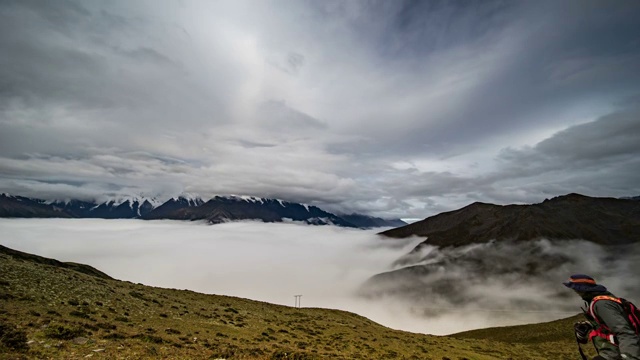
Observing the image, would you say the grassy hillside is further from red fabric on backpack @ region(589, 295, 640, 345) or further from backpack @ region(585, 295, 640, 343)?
backpack @ region(585, 295, 640, 343)

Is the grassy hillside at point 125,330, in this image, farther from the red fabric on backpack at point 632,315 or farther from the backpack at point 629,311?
the red fabric on backpack at point 632,315

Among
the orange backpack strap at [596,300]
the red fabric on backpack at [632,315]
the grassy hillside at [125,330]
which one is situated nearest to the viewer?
the red fabric on backpack at [632,315]

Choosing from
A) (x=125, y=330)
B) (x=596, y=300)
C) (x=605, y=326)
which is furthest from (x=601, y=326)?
(x=125, y=330)

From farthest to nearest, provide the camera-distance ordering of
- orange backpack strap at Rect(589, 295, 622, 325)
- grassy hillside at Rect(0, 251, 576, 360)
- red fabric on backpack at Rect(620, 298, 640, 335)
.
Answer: grassy hillside at Rect(0, 251, 576, 360), orange backpack strap at Rect(589, 295, 622, 325), red fabric on backpack at Rect(620, 298, 640, 335)

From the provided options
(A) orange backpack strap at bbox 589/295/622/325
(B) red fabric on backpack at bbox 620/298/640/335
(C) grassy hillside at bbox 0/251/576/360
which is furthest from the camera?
(C) grassy hillside at bbox 0/251/576/360

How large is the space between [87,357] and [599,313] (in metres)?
22.7

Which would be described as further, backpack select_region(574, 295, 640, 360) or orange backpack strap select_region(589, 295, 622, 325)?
orange backpack strap select_region(589, 295, 622, 325)

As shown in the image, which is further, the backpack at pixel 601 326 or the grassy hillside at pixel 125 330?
the grassy hillside at pixel 125 330

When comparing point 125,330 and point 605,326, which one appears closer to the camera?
point 605,326

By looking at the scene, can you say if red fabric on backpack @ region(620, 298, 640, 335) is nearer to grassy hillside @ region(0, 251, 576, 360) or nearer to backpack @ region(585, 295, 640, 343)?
backpack @ region(585, 295, 640, 343)

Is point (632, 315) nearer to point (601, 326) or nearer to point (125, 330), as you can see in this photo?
point (601, 326)

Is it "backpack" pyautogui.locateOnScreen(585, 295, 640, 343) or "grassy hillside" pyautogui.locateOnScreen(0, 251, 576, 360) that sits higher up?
"backpack" pyautogui.locateOnScreen(585, 295, 640, 343)

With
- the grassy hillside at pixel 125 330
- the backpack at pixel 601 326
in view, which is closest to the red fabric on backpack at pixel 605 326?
the backpack at pixel 601 326

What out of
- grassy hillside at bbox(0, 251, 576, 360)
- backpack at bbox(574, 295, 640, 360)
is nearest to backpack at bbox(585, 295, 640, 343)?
backpack at bbox(574, 295, 640, 360)
